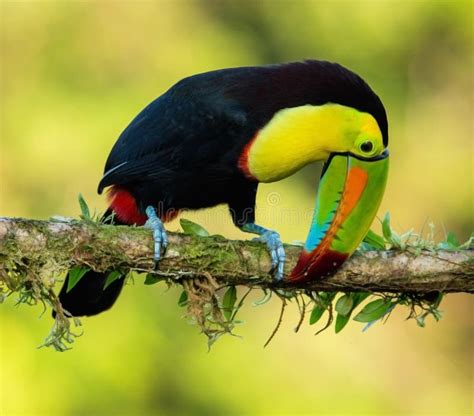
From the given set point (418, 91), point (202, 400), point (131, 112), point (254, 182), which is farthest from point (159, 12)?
point (254, 182)

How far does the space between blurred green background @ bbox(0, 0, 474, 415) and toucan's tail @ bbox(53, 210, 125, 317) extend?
6.58ft

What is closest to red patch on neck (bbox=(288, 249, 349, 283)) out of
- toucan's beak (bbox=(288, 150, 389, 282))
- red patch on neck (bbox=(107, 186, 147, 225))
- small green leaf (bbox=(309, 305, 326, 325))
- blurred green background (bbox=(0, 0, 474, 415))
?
toucan's beak (bbox=(288, 150, 389, 282))

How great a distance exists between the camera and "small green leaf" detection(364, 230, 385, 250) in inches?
140

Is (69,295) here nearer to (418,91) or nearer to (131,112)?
(131,112)

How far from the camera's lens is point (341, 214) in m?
3.42

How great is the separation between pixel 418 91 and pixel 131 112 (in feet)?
8.20

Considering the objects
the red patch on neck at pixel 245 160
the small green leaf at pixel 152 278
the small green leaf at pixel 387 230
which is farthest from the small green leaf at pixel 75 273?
the small green leaf at pixel 387 230

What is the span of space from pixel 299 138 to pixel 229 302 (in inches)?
24.3

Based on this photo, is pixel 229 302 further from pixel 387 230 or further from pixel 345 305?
pixel 387 230

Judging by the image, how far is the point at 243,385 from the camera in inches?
253

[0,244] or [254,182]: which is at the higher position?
[254,182]

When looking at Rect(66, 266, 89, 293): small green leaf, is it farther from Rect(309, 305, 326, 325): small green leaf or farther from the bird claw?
Rect(309, 305, 326, 325): small green leaf

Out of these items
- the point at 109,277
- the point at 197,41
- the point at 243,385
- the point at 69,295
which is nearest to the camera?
the point at 109,277

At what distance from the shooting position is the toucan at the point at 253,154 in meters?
3.43
